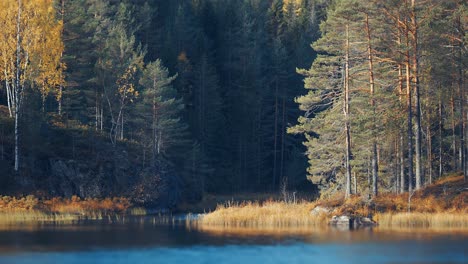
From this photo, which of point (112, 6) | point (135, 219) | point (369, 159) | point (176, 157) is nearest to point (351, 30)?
point (369, 159)

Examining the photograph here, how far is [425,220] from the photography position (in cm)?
4112

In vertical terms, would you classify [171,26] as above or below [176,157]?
above

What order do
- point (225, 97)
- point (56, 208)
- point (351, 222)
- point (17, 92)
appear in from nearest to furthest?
point (351, 222) → point (56, 208) → point (17, 92) → point (225, 97)

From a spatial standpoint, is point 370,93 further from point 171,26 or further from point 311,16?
point 311,16

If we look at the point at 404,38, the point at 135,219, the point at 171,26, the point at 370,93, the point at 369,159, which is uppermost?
the point at 171,26

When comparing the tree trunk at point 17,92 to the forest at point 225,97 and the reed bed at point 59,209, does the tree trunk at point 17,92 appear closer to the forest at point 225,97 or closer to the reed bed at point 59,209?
the forest at point 225,97

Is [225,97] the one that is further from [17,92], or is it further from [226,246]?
[226,246]

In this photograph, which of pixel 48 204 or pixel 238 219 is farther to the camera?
pixel 48 204

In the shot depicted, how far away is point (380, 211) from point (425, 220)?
2.98m

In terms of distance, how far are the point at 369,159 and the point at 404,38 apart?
37.0 ft

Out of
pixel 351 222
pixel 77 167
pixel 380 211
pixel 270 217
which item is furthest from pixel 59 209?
pixel 380 211

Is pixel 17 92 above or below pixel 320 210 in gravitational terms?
above

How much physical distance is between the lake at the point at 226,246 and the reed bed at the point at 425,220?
172 cm

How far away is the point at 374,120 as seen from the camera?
4619 cm
